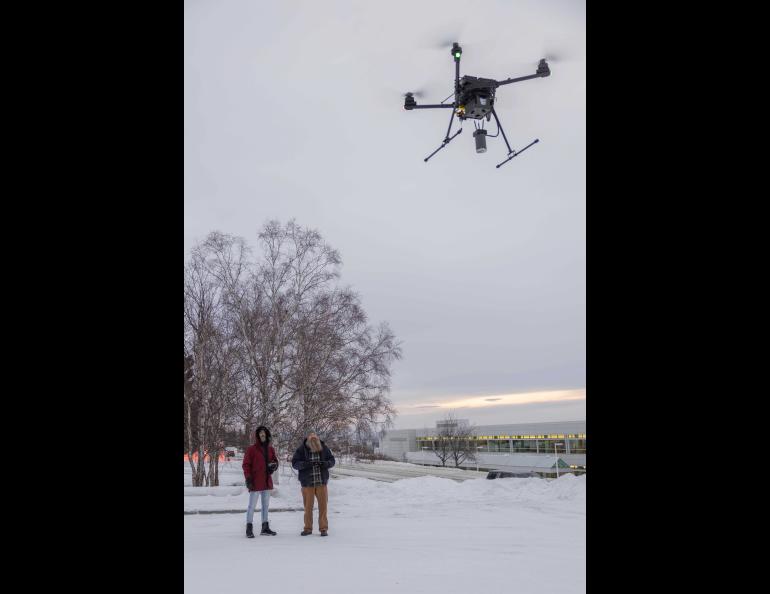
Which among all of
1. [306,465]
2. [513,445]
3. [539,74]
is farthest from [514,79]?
[513,445]

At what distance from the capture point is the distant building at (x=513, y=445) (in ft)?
234

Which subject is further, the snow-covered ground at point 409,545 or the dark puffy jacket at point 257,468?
the dark puffy jacket at point 257,468

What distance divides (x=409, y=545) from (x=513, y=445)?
83.0 meters

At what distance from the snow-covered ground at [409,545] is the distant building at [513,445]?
5329 cm

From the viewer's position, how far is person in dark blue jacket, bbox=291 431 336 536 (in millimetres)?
7750

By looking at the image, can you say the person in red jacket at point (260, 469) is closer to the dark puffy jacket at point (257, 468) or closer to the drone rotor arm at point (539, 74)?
the dark puffy jacket at point (257, 468)

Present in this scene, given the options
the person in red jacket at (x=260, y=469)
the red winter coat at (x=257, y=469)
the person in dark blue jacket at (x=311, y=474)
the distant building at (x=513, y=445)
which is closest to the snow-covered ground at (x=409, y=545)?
the person in dark blue jacket at (x=311, y=474)

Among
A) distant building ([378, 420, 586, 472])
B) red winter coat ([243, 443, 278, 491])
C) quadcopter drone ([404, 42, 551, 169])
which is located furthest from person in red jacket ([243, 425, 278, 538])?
distant building ([378, 420, 586, 472])

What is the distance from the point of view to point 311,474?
7.86m

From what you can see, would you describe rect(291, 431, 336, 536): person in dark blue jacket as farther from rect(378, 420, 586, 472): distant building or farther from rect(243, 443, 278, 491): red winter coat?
rect(378, 420, 586, 472): distant building
